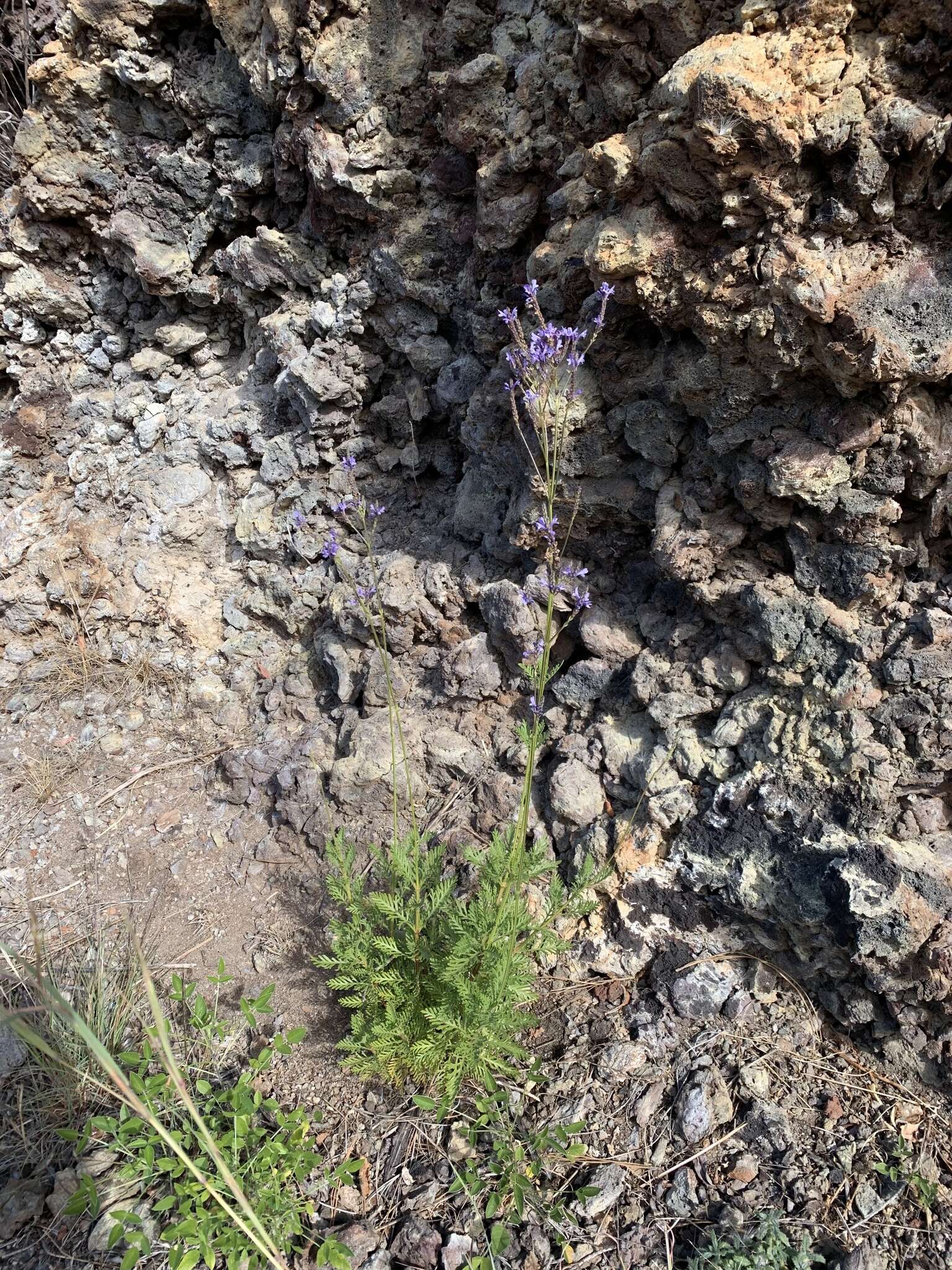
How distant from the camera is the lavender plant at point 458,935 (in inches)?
87.7

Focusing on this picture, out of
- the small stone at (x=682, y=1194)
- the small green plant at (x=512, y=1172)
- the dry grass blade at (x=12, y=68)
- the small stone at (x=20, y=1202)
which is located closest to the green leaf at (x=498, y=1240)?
the small green plant at (x=512, y=1172)

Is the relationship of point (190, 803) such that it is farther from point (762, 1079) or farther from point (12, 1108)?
point (762, 1079)

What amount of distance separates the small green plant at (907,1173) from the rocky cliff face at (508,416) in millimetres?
278

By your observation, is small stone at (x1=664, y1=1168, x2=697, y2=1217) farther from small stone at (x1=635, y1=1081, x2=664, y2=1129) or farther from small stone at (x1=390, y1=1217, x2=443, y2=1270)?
small stone at (x1=390, y1=1217, x2=443, y2=1270)

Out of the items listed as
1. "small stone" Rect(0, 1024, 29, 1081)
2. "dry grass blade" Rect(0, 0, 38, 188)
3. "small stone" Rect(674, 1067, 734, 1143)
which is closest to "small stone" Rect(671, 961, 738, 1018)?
"small stone" Rect(674, 1067, 734, 1143)

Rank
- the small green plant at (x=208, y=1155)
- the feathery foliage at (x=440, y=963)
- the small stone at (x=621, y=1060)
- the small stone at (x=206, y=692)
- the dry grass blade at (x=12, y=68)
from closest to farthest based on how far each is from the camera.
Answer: the small green plant at (x=208, y=1155) < the feathery foliage at (x=440, y=963) < the small stone at (x=621, y=1060) < the small stone at (x=206, y=692) < the dry grass blade at (x=12, y=68)

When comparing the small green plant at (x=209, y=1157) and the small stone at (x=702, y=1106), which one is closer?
the small green plant at (x=209, y=1157)

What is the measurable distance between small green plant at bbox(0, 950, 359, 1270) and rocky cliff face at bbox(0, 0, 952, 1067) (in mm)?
1085

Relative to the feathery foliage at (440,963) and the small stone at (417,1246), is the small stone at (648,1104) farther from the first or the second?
the small stone at (417,1246)

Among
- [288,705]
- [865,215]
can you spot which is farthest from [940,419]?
[288,705]

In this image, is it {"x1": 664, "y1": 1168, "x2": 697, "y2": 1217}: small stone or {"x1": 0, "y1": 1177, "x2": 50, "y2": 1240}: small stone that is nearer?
{"x1": 664, "y1": 1168, "x2": 697, "y2": 1217}: small stone

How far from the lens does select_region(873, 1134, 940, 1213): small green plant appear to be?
2.10m

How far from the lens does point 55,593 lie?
14.7ft

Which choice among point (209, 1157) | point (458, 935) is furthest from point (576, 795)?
point (209, 1157)
